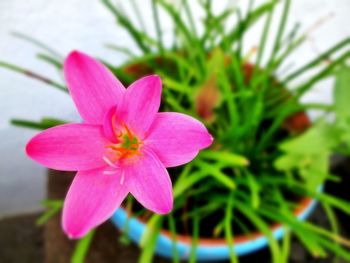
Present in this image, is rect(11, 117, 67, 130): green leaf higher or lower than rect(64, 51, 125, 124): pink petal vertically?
lower

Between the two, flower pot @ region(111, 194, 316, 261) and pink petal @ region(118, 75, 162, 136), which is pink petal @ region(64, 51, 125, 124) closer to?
pink petal @ region(118, 75, 162, 136)

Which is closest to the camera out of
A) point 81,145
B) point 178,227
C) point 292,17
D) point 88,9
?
point 81,145

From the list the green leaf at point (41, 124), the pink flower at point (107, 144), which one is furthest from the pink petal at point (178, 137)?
the green leaf at point (41, 124)

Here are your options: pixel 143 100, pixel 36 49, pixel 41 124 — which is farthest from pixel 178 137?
pixel 36 49

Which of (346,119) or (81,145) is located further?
(346,119)

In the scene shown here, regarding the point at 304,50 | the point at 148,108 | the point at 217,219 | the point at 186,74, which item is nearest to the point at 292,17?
the point at 304,50

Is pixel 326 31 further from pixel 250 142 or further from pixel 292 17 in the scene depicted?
pixel 250 142

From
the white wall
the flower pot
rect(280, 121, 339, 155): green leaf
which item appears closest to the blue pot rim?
the flower pot
